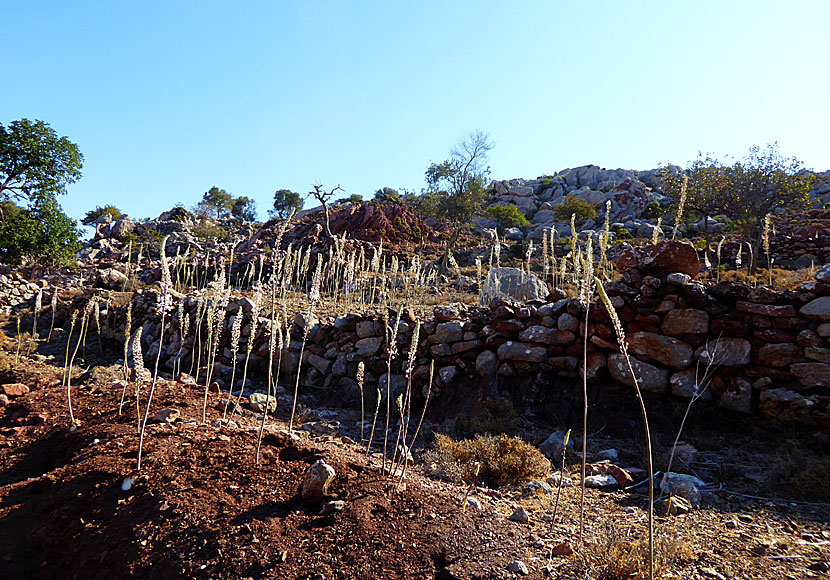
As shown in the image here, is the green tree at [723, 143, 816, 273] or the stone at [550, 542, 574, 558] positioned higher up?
the green tree at [723, 143, 816, 273]

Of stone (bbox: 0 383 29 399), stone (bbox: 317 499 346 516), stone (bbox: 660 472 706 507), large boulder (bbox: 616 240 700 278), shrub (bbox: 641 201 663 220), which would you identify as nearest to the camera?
stone (bbox: 317 499 346 516)

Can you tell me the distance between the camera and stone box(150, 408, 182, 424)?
4344 mm

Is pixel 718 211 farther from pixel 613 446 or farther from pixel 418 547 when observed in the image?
pixel 418 547

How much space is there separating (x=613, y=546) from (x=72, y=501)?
357cm

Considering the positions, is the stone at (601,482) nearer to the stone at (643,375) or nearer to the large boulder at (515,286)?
the stone at (643,375)

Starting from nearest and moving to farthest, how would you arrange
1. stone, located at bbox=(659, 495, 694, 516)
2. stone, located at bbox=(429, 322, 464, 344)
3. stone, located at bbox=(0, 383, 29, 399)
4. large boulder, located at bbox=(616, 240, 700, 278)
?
1. stone, located at bbox=(659, 495, 694, 516)
2. stone, located at bbox=(0, 383, 29, 399)
3. large boulder, located at bbox=(616, 240, 700, 278)
4. stone, located at bbox=(429, 322, 464, 344)

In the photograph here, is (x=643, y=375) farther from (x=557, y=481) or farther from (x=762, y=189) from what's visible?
(x=762, y=189)

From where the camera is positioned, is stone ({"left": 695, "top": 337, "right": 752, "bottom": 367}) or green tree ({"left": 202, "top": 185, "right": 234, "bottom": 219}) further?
green tree ({"left": 202, "top": 185, "right": 234, "bottom": 219})

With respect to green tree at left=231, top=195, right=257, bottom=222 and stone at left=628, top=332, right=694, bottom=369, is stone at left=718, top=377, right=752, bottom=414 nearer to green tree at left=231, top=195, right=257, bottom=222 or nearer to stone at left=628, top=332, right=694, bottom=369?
stone at left=628, top=332, right=694, bottom=369

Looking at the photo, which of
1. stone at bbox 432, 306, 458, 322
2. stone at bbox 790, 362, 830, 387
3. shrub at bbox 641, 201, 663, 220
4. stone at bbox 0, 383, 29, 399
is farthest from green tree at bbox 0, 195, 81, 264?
shrub at bbox 641, 201, 663, 220

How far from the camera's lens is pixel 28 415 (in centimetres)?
483

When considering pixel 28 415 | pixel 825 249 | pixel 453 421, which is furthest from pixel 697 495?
pixel 825 249

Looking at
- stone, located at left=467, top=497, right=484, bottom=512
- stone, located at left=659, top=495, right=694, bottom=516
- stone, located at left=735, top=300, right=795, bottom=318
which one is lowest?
stone, located at left=659, top=495, right=694, bottom=516

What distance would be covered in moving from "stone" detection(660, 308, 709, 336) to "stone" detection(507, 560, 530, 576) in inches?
182
